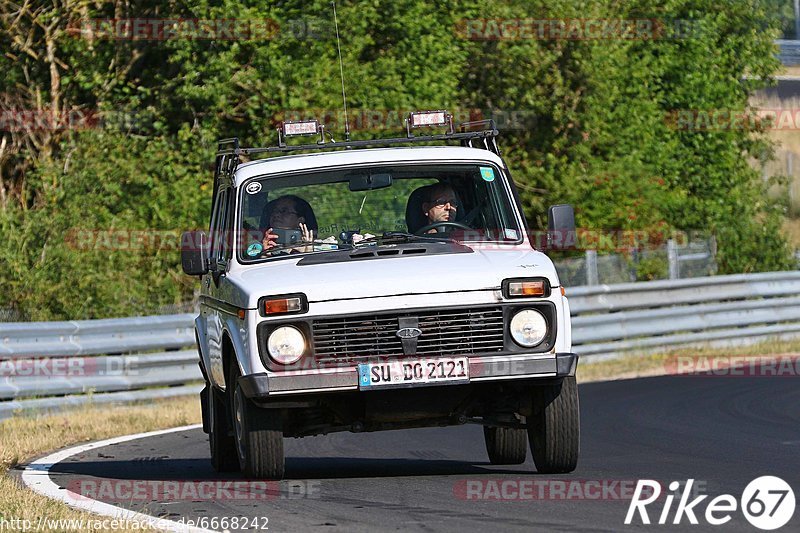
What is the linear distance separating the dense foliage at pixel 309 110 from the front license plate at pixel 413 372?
11.4 metres

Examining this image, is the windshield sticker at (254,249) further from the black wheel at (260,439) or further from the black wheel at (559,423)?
the black wheel at (559,423)

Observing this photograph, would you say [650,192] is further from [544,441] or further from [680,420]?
[544,441]

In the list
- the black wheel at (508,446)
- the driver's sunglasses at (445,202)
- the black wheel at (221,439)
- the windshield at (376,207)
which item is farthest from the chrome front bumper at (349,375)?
the black wheel at (221,439)

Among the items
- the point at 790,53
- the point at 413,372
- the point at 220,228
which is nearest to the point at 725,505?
the point at 413,372

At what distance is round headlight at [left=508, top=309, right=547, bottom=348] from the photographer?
874cm

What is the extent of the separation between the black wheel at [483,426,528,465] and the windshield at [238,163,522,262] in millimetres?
1237

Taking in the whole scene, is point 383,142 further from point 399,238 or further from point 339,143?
point 399,238

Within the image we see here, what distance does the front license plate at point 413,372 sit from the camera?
8.59 meters

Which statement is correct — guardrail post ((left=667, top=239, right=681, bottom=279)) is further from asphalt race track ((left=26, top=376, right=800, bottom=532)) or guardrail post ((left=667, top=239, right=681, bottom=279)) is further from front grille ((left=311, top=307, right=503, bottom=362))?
front grille ((left=311, top=307, right=503, bottom=362))

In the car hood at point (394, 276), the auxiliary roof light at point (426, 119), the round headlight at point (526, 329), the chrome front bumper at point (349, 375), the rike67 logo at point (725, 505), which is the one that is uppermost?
the auxiliary roof light at point (426, 119)

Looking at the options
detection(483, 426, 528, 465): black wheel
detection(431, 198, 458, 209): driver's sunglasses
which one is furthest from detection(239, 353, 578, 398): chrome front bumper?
detection(431, 198, 458, 209): driver's sunglasses

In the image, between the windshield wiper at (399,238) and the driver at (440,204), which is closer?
the windshield wiper at (399,238)

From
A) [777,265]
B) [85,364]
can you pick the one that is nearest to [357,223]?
[85,364]

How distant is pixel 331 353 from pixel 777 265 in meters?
20.8
